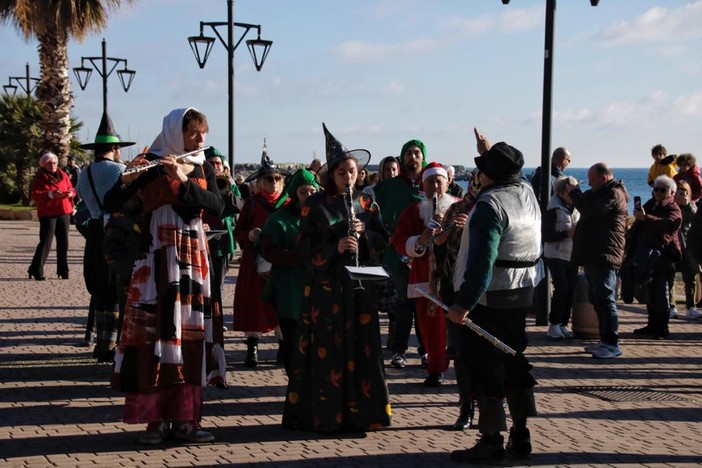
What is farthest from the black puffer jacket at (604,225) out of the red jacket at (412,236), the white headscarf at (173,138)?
the white headscarf at (173,138)

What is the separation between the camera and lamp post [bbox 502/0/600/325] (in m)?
12.8

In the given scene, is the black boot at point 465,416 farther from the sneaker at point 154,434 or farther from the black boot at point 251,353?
the black boot at point 251,353

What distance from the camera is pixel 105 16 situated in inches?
1184

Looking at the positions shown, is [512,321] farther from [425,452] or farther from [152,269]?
[152,269]

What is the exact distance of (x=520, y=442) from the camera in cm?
668

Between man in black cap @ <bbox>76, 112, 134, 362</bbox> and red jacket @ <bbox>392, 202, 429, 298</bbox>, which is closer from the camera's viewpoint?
red jacket @ <bbox>392, 202, 429, 298</bbox>

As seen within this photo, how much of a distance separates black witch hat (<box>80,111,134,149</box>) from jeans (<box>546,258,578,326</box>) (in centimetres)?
491

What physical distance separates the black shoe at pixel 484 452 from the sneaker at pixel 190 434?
1.60 metres

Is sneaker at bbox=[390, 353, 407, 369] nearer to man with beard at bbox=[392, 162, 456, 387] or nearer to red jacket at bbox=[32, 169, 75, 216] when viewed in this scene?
man with beard at bbox=[392, 162, 456, 387]

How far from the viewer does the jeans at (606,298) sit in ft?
35.6

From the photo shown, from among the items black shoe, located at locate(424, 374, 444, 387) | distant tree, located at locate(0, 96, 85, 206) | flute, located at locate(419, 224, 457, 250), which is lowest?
black shoe, located at locate(424, 374, 444, 387)

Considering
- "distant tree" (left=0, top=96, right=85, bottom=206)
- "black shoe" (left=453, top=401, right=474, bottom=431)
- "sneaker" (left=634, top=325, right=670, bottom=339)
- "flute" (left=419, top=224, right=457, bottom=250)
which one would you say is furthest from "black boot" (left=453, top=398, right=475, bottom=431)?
"distant tree" (left=0, top=96, right=85, bottom=206)

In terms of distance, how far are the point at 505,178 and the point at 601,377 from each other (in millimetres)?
3929

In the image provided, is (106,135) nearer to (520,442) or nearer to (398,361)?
(398,361)
